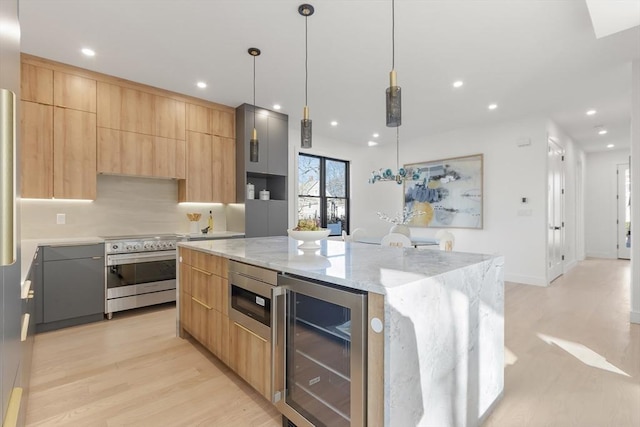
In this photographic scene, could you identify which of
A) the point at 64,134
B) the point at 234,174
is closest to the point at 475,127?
the point at 234,174

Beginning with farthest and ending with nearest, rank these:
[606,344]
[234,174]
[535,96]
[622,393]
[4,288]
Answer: [234,174] < [535,96] < [606,344] < [622,393] < [4,288]

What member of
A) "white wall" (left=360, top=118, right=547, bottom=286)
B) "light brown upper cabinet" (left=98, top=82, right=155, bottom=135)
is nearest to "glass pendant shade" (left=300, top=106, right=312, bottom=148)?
"light brown upper cabinet" (left=98, top=82, right=155, bottom=135)

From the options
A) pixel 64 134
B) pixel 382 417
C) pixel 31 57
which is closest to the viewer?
pixel 382 417

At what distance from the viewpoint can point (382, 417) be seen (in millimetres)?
1164

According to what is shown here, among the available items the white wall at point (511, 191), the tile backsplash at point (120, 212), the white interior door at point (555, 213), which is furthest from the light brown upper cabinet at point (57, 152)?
the white interior door at point (555, 213)

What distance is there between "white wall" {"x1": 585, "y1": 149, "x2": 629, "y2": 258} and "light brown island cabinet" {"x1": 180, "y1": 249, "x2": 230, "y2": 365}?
958cm

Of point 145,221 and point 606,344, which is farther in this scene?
point 145,221

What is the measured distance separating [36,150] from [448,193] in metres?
6.07

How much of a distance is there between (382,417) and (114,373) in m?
2.13

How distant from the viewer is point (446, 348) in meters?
1.43

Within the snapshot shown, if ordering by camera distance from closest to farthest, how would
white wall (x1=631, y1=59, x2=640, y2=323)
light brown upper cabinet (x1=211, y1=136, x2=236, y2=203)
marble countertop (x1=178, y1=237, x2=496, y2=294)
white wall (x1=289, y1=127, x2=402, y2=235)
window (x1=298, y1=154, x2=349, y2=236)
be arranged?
marble countertop (x1=178, y1=237, x2=496, y2=294) → white wall (x1=631, y1=59, x2=640, y2=323) → light brown upper cabinet (x1=211, y1=136, x2=236, y2=203) → window (x1=298, y1=154, x2=349, y2=236) → white wall (x1=289, y1=127, x2=402, y2=235)

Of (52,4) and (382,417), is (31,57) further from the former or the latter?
(382,417)

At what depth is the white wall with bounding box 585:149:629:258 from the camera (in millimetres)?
7664

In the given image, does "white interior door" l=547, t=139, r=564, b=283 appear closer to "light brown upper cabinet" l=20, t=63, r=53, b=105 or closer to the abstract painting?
the abstract painting
